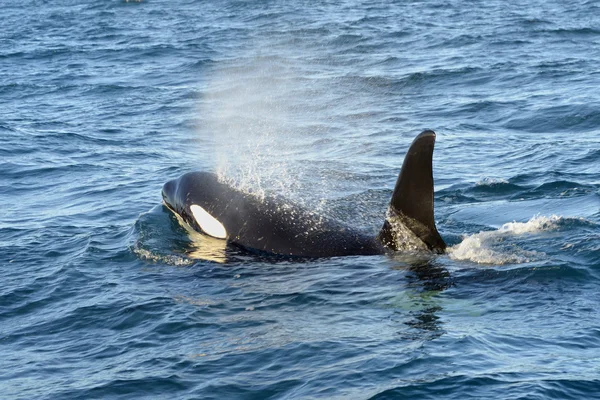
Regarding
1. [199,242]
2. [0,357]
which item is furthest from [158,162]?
[0,357]

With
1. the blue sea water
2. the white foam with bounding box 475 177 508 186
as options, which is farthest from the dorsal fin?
the white foam with bounding box 475 177 508 186

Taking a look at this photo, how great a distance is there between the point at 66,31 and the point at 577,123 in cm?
2217

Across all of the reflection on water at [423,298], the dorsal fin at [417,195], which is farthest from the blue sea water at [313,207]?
the dorsal fin at [417,195]

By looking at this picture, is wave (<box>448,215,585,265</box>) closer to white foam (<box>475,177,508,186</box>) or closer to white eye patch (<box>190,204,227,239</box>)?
white foam (<box>475,177,508,186</box>)

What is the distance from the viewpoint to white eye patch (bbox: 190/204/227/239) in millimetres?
11391

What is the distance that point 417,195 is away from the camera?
927cm

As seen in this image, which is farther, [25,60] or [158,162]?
[25,60]

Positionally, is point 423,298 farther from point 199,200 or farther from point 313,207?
point 199,200

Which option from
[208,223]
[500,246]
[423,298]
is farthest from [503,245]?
[208,223]

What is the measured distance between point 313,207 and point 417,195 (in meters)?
3.22

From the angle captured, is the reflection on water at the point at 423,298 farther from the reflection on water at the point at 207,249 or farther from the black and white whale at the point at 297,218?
the reflection on water at the point at 207,249

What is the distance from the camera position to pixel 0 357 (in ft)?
29.0

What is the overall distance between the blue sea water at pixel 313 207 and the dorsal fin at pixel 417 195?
28cm

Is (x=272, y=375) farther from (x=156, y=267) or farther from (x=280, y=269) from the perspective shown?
(x=156, y=267)
